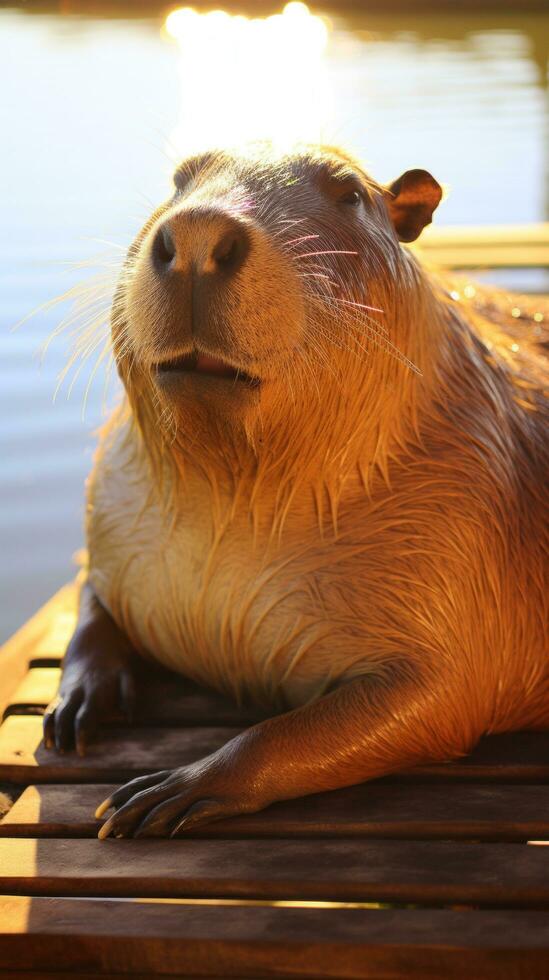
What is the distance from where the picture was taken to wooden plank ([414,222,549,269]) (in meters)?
6.22

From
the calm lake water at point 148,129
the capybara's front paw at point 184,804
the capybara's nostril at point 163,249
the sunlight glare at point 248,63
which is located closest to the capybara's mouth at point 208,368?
the capybara's nostril at point 163,249

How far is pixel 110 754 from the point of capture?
2793mm

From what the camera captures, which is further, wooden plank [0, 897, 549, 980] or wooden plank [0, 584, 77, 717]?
wooden plank [0, 584, 77, 717]

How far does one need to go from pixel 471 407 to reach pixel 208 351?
2.33 feet

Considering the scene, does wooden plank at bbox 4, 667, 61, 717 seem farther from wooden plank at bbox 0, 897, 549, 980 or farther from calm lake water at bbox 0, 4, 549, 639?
wooden plank at bbox 0, 897, 549, 980

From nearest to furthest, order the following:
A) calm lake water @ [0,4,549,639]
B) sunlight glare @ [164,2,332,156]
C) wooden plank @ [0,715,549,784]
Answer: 1. wooden plank @ [0,715,549,784]
2. calm lake water @ [0,4,549,639]
3. sunlight glare @ [164,2,332,156]

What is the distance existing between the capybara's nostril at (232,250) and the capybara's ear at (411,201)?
0.51 metres

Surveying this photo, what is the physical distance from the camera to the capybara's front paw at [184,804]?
2.43 metres

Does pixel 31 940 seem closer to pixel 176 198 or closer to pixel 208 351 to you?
pixel 208 351

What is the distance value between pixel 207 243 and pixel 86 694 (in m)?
1.11

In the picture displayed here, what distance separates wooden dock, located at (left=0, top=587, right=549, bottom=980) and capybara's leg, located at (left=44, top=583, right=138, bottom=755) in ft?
0.19

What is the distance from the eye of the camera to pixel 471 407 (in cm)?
281

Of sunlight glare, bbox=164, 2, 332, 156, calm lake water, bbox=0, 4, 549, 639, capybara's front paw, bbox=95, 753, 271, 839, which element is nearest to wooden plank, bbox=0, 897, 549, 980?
capybara's front paw, bbox=95, 753, 271, 839

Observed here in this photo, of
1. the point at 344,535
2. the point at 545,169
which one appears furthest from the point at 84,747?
the point at 545,169
